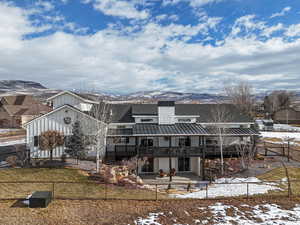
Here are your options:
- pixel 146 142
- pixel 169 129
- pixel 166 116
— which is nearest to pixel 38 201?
pixel 146 142

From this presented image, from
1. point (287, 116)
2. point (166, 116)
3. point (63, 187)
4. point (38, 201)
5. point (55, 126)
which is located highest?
point (287, 116)

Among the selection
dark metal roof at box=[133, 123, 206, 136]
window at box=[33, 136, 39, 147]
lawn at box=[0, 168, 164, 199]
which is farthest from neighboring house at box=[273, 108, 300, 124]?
window at box=[33, 136, 39, 147]

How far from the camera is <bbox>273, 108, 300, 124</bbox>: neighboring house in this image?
68062mm

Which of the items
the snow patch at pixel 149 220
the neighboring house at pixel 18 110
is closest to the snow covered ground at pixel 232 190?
the snow patch at pixel 149 220

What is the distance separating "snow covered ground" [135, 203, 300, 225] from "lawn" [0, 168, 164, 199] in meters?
3.53

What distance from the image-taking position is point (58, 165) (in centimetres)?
1952

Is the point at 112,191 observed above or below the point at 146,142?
below

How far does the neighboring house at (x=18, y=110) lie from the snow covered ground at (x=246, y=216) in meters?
48.0

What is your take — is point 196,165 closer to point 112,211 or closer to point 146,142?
point 146,142

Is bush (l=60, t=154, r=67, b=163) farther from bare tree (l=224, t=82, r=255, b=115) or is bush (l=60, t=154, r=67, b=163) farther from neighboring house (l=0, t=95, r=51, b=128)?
bare tree (l=224, t=82, r=255, b=115)

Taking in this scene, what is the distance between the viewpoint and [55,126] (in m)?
21.7

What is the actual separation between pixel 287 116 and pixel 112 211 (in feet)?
238

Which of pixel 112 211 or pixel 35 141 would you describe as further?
pixel 35 141

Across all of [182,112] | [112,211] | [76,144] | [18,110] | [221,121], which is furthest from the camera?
[18,110]
